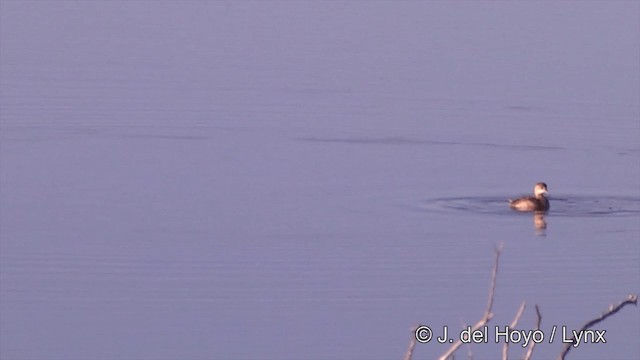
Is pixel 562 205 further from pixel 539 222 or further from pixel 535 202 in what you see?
pixel 535 202

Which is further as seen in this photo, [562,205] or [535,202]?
[562,205]

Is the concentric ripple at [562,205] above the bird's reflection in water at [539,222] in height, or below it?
above

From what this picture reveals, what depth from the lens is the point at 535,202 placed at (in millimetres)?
14359

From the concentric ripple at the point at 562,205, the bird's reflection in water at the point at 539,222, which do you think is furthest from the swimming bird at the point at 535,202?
the concentric ripple at the point at 562,205

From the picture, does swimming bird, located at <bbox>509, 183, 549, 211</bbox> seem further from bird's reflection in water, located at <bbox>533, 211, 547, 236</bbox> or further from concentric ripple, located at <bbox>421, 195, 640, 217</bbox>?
concentric ripple, located at <bbox>421, 195, 640, 217</bbox>

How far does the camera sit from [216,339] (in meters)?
10.6

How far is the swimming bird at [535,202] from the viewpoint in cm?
1432

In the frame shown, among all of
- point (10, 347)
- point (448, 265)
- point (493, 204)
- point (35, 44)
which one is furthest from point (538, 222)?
point (35, 44)

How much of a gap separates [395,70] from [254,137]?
335 cm

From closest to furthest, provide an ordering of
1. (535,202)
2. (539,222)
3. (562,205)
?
(535,202) < (539,222) < (562,205)

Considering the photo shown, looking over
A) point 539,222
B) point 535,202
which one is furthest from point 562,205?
point 535,202

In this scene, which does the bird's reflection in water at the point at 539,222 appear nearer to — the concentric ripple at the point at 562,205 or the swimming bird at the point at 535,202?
the swimming bird at the point at 535,202

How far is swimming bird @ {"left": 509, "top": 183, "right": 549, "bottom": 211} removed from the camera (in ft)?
47.0

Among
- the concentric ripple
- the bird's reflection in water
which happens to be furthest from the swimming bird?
the concentric ripple
